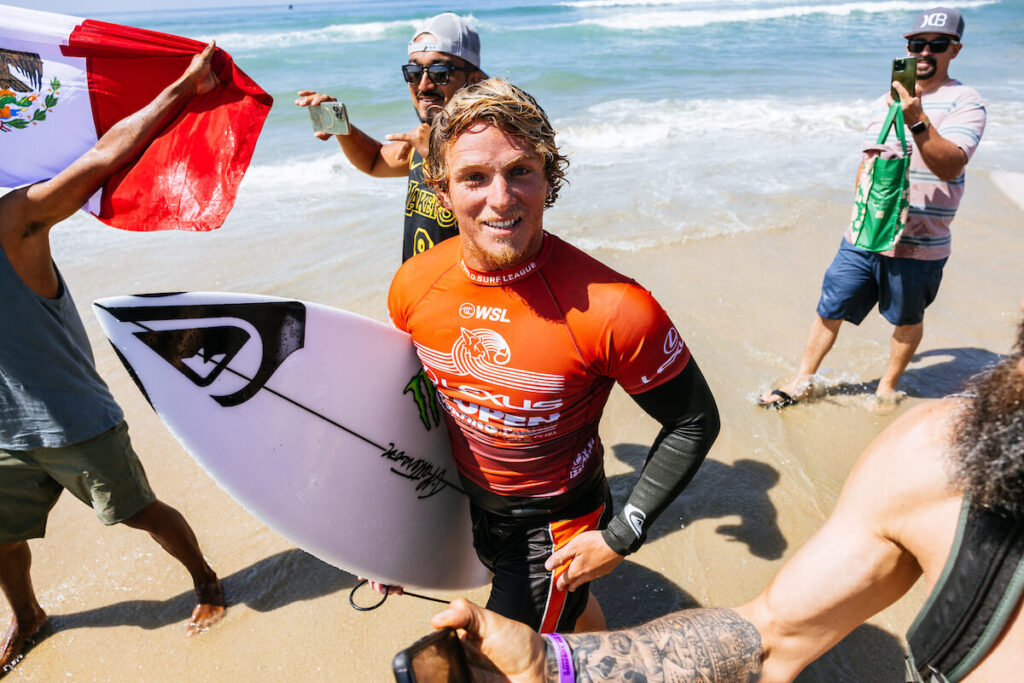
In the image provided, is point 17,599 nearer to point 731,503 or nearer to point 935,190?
point 731,503

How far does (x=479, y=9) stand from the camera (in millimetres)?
37094

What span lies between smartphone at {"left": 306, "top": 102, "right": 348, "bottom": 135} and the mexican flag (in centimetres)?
43

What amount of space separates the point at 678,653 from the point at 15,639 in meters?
2.59

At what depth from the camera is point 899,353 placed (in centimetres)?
354

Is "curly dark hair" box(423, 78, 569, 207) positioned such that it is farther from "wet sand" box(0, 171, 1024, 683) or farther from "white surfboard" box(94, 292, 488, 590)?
"wet sand" box(0, 171, 1024, 683)

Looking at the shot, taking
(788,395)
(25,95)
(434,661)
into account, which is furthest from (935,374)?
(25,95)

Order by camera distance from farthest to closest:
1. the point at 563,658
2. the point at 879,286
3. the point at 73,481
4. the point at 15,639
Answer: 1. the point at 879,286
2. the point at 15,639
3. the point at 73,481
4. the point at 563,658

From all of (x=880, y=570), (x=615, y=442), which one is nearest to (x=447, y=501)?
(x=615, y=442)

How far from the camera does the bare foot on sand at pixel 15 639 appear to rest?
99.5 inches

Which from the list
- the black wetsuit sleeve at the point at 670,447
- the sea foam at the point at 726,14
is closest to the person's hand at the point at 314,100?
the black wetsuit sleeve at the point at 670,447

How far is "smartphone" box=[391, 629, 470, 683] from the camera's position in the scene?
3.96 ft

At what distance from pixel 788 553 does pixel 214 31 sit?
3958 cm

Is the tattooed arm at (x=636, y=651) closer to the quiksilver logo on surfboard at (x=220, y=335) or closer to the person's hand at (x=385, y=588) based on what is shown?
the person's hand at (x=385, y=588)

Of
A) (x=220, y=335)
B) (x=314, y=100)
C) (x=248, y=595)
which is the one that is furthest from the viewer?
(x=314, y=100)
